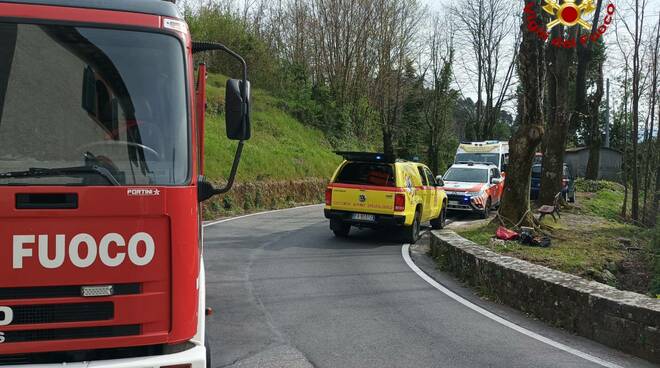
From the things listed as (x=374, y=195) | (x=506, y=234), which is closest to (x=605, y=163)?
(x=506, y=234)

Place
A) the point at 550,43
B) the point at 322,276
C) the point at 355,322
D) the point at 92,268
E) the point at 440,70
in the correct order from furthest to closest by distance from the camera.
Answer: the point at 440,70
the point at 550,43
the point at 322,276
the point at 355,322
the point at 92,268

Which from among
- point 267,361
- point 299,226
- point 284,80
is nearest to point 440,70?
point 284,80

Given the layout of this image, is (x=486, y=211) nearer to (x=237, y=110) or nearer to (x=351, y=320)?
(x=351, y=320)

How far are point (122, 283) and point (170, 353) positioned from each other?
21.6 inches

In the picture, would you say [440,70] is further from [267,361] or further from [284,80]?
[267,361]

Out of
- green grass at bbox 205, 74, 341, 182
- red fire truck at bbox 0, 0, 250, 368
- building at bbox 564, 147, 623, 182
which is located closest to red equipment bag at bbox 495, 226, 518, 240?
red fire truck at bbox 0, 0, 250, 368

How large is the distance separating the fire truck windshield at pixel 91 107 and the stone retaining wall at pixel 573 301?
15.5 ft

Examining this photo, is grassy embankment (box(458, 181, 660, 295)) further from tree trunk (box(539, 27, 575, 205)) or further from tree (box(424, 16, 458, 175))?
tree (box(424, 16, 458, 175))

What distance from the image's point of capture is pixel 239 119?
4.29 metres

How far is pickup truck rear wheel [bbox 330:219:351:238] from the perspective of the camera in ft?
45.4

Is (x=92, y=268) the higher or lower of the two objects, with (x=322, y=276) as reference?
higher

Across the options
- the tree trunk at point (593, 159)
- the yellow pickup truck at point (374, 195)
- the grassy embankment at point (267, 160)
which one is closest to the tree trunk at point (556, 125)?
the yellow pickup truck at point (374, 195)

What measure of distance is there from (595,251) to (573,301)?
5.40 meters

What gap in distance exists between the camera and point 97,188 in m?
3.47
